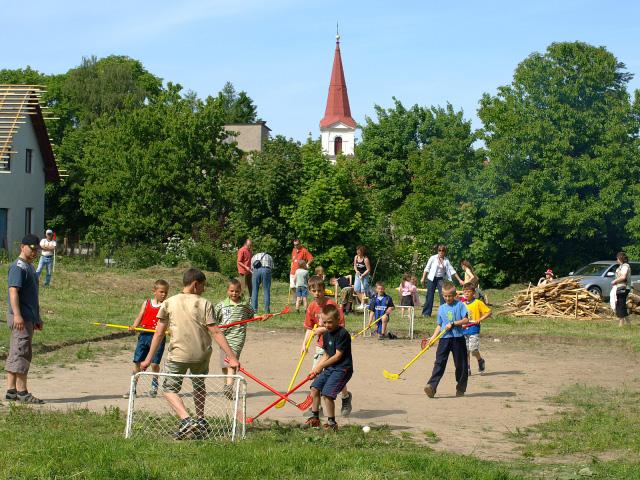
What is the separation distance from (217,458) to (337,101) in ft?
317

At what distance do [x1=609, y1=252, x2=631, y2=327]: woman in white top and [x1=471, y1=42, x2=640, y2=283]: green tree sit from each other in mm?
17885

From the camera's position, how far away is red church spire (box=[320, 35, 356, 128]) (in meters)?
101

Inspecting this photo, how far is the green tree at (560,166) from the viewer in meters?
42.0

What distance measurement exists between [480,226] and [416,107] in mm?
26231

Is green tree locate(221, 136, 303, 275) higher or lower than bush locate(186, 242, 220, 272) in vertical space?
higher

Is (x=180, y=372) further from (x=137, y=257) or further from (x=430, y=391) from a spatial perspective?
(x=137, y=257)

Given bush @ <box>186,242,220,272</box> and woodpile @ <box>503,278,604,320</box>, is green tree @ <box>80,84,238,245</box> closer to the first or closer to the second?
bush @ <box>186,242,220,272</box>

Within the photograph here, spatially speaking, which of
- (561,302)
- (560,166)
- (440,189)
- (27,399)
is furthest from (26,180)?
(27,399)

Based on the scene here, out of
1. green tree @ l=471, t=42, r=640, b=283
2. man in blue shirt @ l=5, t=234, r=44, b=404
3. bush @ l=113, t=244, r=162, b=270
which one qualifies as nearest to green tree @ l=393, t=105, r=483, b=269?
green tree @ l=471, t=42, r=640, b=283

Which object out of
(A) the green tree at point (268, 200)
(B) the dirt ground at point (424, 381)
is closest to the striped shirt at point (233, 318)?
(B) the dirt ground at point (424, 381)

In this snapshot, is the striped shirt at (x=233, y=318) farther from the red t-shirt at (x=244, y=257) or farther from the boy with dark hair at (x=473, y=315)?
the red t-shirt at (x=244, y=257)

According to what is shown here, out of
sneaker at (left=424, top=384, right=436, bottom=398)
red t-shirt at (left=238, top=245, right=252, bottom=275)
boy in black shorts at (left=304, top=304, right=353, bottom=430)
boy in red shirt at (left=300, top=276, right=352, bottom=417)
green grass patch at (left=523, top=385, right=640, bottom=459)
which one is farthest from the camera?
red t-shirt at (left=238, top=245, right=252, bottom=275)

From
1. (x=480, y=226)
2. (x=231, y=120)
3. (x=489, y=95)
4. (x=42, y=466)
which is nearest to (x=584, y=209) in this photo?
(x=480, y=226)

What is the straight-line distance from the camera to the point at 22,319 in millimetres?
11398
